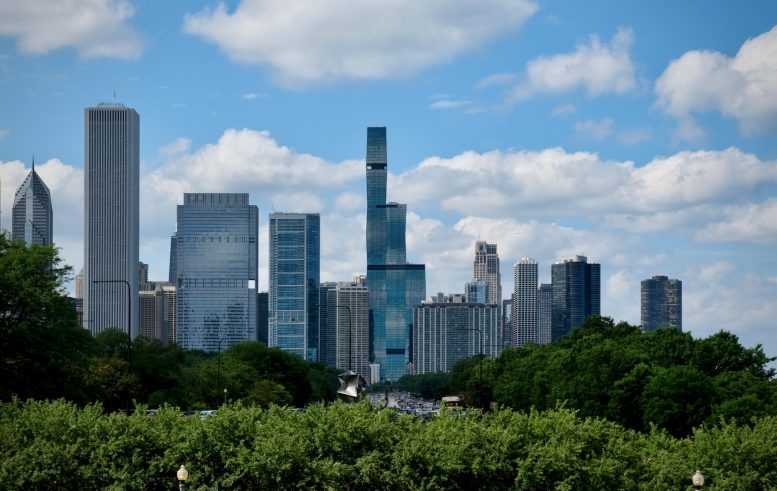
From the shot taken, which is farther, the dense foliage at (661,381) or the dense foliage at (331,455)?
the dense foliage at (661,381)

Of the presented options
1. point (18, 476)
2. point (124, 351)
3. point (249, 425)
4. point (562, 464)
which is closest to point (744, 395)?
point (562, 464)

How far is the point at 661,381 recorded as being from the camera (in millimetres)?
86812

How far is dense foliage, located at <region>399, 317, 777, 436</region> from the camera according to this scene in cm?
8425

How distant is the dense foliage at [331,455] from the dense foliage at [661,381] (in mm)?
18928

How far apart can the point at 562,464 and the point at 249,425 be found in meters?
12.6

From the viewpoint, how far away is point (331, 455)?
152 feet

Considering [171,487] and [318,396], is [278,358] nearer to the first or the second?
[318,396]

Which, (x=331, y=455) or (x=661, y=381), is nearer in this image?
(x=331, y=455)

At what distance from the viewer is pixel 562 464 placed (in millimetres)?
47844

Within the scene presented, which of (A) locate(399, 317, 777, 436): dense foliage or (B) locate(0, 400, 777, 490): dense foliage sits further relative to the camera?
(A) locate(399, 317, 777, 436): dense foliage

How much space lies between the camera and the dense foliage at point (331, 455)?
45688 millimetres

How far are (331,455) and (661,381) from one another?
4596cm

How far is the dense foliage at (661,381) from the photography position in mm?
84250

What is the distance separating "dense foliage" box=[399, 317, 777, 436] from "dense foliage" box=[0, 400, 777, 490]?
18.9 m
